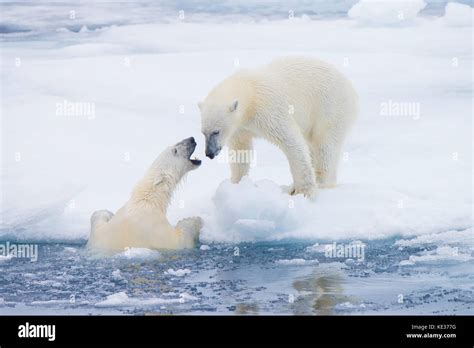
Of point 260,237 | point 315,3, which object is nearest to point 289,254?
point 260,237

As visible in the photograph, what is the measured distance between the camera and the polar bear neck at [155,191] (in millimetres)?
7703

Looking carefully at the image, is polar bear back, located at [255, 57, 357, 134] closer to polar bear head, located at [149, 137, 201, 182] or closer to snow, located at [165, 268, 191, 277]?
polar bear head, located at [149, 137, 201, 182]

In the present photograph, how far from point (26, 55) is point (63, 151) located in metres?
2.56

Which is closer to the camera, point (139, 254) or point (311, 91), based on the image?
point (139, 254)

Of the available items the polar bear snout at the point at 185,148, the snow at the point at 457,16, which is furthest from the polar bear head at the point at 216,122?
the snow at the point at 457,16

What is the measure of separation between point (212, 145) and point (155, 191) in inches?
24.1

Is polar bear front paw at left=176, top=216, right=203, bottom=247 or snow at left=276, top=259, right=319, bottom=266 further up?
polar bear front paw at left=176, top=216, right=203, bottom=247

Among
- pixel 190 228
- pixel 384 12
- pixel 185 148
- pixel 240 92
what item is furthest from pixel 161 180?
pixel 384 12

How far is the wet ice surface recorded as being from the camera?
20.2 feet

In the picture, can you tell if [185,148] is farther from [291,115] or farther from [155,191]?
[291,115]

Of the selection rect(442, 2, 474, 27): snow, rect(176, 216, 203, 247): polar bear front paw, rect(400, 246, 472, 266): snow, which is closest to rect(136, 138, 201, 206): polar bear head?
rect(176, 216, 203, 247): polar bear front paw

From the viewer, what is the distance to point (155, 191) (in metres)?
7.77

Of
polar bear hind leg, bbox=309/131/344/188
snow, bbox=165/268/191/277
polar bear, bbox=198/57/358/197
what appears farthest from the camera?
polar bear hind leg, bbox=309/131/344/188

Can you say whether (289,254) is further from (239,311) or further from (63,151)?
(63,151)
